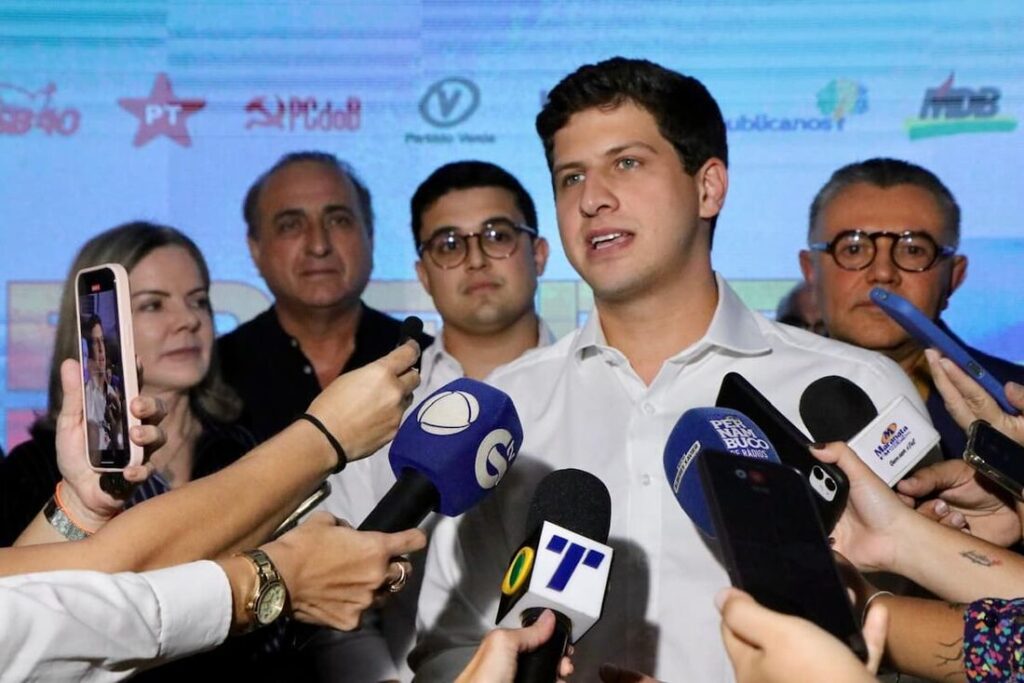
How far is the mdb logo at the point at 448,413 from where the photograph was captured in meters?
1.90

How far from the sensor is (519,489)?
2.30m

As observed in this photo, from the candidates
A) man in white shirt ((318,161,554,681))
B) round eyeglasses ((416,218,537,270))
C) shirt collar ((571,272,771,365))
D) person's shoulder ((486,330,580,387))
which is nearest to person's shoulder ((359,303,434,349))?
man in white shirt ((318,161,554,681))

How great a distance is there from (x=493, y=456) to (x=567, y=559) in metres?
0.37

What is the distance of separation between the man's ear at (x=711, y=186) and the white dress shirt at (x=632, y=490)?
0.19 metres

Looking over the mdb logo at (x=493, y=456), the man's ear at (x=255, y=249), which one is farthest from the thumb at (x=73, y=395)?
the man's ear at (x=255, y=249)

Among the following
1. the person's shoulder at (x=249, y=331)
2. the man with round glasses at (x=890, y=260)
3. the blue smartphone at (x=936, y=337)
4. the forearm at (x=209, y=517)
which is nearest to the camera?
the forearm at (x=209, y=517)

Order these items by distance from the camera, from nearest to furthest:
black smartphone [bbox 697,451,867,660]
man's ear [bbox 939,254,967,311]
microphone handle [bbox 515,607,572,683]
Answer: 1. black smartphone [bbox 697,451,867,660]
2. microphone handle [bbox 515,607,572,683]
3. man's ear [bbox 939,254,967,311]

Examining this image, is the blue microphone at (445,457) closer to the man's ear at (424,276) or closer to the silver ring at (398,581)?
the silver ring at (398,581)

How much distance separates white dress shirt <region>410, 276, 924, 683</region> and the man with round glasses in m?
0.71

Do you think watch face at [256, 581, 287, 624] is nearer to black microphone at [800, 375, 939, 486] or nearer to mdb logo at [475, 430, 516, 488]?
mdb logo at [475, 430, 516, 488]

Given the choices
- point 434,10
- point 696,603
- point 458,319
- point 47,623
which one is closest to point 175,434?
point 458,319

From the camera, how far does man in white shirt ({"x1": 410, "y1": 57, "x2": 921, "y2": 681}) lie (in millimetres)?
Result: 2199

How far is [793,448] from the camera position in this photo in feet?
6.02

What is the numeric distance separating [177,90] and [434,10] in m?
0.99
